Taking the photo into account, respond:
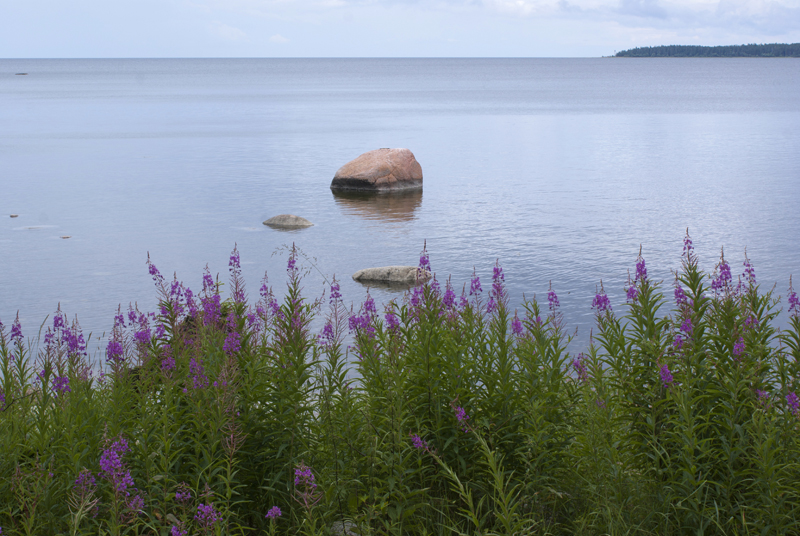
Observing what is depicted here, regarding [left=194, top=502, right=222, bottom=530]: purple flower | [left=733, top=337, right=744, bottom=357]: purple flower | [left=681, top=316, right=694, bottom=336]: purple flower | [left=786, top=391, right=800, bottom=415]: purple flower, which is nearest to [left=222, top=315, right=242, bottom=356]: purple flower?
[left=194, top=502, right=222, bottom=530]: purple flower

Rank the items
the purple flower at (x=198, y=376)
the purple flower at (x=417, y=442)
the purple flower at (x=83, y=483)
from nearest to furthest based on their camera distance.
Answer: the purple flower at (x=83, y=483), the purple flower at (x=417, y=442), the purple flower at (x=198, y=376)

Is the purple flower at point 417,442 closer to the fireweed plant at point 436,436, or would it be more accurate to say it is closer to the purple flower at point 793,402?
the fireweed plant at point 436,436

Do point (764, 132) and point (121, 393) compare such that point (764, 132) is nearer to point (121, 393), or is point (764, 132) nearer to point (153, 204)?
point (153, 204)

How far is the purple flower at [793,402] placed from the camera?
5.03m

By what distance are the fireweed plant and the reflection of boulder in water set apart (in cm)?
1964

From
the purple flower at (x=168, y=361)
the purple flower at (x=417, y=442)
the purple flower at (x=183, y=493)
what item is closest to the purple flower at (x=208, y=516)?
the purple flower at (x=183, y=493)

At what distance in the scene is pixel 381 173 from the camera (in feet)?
101

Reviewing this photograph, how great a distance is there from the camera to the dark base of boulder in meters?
31.0

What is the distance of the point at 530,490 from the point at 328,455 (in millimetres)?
1657

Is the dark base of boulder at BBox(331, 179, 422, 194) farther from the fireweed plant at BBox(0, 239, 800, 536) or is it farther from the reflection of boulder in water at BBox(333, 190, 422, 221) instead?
the fireweed plant at BBox(0, 239, 800, 536)

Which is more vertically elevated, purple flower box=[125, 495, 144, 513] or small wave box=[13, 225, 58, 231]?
purple flower box=[125, 495, 144, 513]

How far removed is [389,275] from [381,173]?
1360 centimetres

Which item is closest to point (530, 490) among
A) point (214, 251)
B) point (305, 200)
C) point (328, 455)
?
point (328, 455)

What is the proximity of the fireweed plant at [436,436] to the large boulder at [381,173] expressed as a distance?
2456 cm
